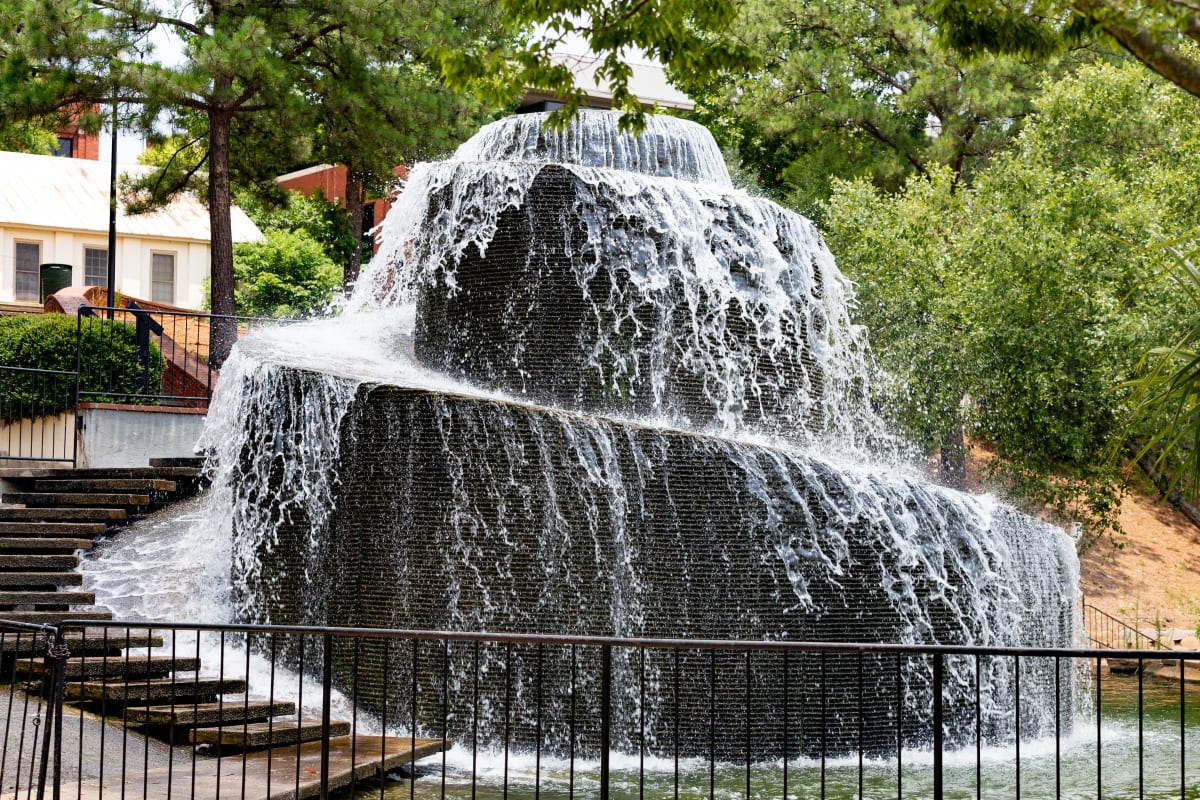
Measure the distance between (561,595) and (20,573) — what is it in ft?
16.5

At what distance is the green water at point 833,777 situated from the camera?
946cm

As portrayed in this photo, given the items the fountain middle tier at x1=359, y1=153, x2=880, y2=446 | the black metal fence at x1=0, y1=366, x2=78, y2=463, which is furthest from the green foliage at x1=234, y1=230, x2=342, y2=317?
the fountain middle tier at x1=359, y1=153, x2=880, y2=446

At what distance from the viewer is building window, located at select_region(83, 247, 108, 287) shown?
42344mm

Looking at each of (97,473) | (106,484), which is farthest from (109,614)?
(97,473)

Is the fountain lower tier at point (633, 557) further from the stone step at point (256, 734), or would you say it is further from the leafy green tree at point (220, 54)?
the leafy green tree at point (220, 54)

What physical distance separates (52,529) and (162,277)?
31.6m

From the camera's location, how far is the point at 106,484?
563 inches

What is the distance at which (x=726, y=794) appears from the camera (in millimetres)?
9516

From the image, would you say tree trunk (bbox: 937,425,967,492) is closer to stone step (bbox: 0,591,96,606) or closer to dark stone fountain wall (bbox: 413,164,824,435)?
dark stone fountain wall (bbox: 413,164,824,435)

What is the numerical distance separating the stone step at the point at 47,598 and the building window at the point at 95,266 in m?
32.4

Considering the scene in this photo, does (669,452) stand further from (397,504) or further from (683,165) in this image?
(683,165)

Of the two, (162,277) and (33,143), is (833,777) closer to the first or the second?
(162,277)

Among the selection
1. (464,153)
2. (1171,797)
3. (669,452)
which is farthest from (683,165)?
(1171,797)

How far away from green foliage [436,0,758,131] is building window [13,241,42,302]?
3514cm
